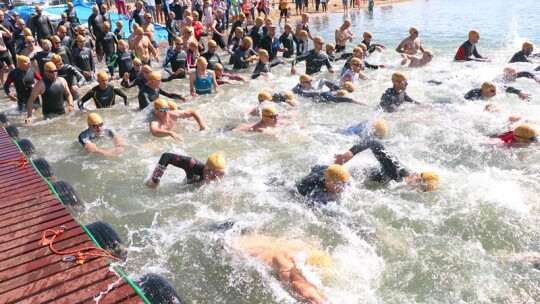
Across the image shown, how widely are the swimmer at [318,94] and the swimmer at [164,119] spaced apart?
294 centimetres

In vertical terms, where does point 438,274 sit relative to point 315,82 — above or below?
below

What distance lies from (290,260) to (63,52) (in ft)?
34.6

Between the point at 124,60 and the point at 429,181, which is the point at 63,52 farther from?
the point at 429,181

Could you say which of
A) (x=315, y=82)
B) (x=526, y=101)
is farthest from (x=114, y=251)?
(x=526, y=101)

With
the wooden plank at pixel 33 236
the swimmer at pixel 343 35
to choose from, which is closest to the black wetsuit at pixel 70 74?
the wooden plank at pixel 33 236

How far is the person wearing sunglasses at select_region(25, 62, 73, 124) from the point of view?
8.74m

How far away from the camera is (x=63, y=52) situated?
11.8 m

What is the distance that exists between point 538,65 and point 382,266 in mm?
10151

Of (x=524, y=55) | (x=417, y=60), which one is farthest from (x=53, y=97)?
(x=524, y=55)

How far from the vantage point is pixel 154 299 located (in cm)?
363

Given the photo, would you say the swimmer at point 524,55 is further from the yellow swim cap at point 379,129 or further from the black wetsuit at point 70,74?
the black wetsuit at point 70,74

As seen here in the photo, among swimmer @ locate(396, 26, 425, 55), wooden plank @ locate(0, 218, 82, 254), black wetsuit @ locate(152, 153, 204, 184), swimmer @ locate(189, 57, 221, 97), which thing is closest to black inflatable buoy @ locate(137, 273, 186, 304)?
wooden plank @ locate(0, 218, 82, 254)

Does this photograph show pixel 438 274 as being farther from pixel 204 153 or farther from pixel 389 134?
pixel 204 153

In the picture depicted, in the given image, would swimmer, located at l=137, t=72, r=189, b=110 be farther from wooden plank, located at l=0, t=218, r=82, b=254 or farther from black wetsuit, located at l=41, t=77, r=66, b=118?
wooden plank, located at l=0, t=218, r=82, b=254
